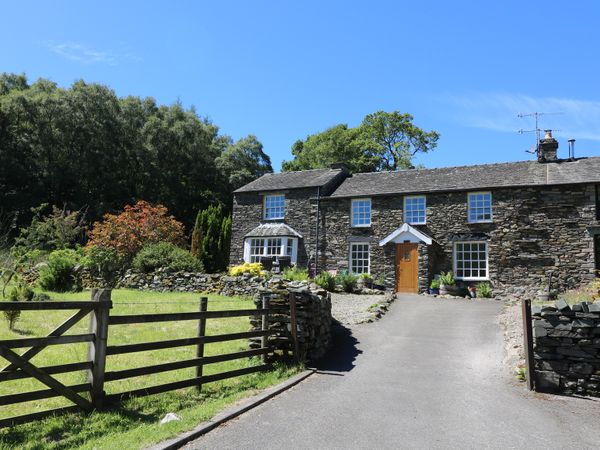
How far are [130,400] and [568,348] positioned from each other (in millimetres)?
7037

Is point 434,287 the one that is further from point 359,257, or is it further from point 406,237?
point 359,257

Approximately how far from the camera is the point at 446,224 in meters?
22.9

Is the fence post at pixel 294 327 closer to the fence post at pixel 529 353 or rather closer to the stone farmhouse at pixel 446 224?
the fence post at pixel 529 353

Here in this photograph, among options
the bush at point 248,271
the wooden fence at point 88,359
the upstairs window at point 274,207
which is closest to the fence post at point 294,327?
the wooden fence at point 88,359

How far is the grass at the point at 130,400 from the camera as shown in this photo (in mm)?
4777

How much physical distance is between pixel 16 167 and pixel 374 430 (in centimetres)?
3654

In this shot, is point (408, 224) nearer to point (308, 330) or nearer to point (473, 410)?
point (308, 330)

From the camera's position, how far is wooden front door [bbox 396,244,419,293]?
22.0m

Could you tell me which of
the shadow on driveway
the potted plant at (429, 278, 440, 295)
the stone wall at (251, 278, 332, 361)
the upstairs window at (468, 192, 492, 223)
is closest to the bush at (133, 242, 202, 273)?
the shadow on driveway

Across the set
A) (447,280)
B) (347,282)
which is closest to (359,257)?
(347,282)

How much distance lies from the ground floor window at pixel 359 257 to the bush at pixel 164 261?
8290mm

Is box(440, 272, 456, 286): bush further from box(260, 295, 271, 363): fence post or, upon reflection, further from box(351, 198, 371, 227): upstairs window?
box(260, 295, 271, 363): fence post

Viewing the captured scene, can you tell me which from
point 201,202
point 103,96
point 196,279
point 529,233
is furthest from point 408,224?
point 103,96

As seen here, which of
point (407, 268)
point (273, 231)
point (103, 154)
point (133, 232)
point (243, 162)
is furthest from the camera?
point (243, 162)
